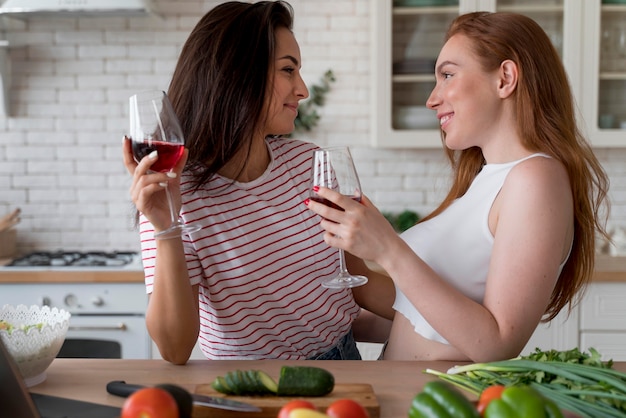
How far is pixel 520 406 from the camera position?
954mm

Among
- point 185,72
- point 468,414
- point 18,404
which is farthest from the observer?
point 185,72

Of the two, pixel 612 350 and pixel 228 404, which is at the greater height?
pixel 228 404

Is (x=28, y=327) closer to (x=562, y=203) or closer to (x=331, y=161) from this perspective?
(x=331, y=161)

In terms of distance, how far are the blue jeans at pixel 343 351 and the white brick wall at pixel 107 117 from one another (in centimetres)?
201

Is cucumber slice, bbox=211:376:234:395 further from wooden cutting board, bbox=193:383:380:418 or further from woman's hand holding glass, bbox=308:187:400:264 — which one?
woman's hand holding glass, bbox=308:187:400:264

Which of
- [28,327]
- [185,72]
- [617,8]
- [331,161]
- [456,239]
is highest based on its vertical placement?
[617,8]

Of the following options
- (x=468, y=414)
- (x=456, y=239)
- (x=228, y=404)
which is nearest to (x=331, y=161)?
(x=456, y=239)

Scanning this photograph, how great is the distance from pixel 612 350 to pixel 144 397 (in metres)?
2.91

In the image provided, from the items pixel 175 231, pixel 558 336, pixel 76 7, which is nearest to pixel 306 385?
pixel 175 231

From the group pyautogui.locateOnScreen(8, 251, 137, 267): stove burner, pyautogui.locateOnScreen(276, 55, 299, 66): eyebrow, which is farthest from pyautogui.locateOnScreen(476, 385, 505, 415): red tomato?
pyautogui.locateOnScreen(8, 251, 137, 267): stove burner

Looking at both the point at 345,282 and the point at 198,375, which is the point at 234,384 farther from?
the point at 345,282

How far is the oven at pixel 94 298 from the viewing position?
3.35 meters

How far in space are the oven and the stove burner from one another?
0.40ft

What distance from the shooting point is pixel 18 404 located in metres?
1.21
